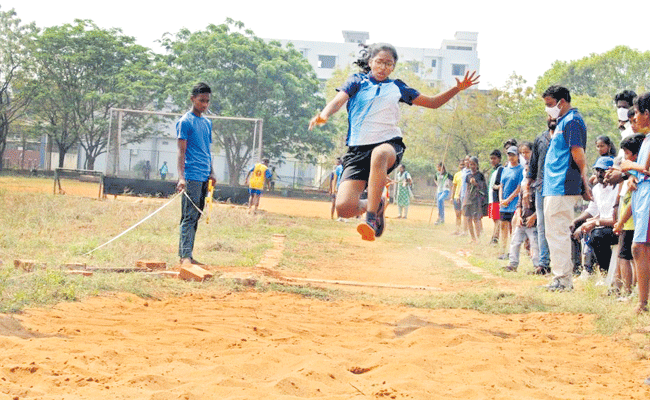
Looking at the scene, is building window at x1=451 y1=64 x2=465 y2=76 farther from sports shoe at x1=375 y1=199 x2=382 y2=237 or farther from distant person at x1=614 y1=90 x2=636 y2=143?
sports shoe at x1=375 y1=199 x2=382 y2=237

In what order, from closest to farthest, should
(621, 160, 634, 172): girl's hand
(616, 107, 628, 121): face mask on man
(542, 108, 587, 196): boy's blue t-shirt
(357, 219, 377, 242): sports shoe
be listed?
(621, 160, 634, 172): girl's hand, (357, 219, 377, 242): sports shoe, (542, 108, 587, 196): boy's blue t-shirt, (616, 107, 628, 121): face mask on man

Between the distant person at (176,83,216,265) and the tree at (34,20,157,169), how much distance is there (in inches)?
1411

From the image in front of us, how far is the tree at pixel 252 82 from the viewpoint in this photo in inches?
1784

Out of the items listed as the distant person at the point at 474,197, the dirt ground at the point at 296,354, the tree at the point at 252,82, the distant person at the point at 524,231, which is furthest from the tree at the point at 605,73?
the dirt ground at the point at 296,354

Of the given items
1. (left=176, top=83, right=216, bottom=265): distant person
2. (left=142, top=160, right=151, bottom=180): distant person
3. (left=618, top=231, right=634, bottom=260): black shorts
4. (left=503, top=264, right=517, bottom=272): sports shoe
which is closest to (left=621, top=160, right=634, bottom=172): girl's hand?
(left=618, top=231, right=634, bottom=260): black shorts

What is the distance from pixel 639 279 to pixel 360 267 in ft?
17.9

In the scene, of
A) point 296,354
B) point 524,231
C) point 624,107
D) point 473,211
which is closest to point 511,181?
point 524,231

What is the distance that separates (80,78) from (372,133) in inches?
1619

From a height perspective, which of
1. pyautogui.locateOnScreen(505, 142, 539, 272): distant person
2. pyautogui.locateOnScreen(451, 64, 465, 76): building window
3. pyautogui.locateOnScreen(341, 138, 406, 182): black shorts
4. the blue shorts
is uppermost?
pyautogui.locateOnScreen(451, 64, 465, 76): building window

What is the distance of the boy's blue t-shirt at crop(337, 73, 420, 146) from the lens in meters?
7.57

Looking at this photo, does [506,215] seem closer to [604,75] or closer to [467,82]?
[467,82]

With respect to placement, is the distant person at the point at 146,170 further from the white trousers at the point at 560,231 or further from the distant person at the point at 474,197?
the white trousers at the point at 560,231

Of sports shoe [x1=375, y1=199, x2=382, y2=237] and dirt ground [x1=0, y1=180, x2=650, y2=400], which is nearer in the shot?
dirt ground [x1=0, y1=180, x2=650, y2=400]

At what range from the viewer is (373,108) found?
7.57 m
